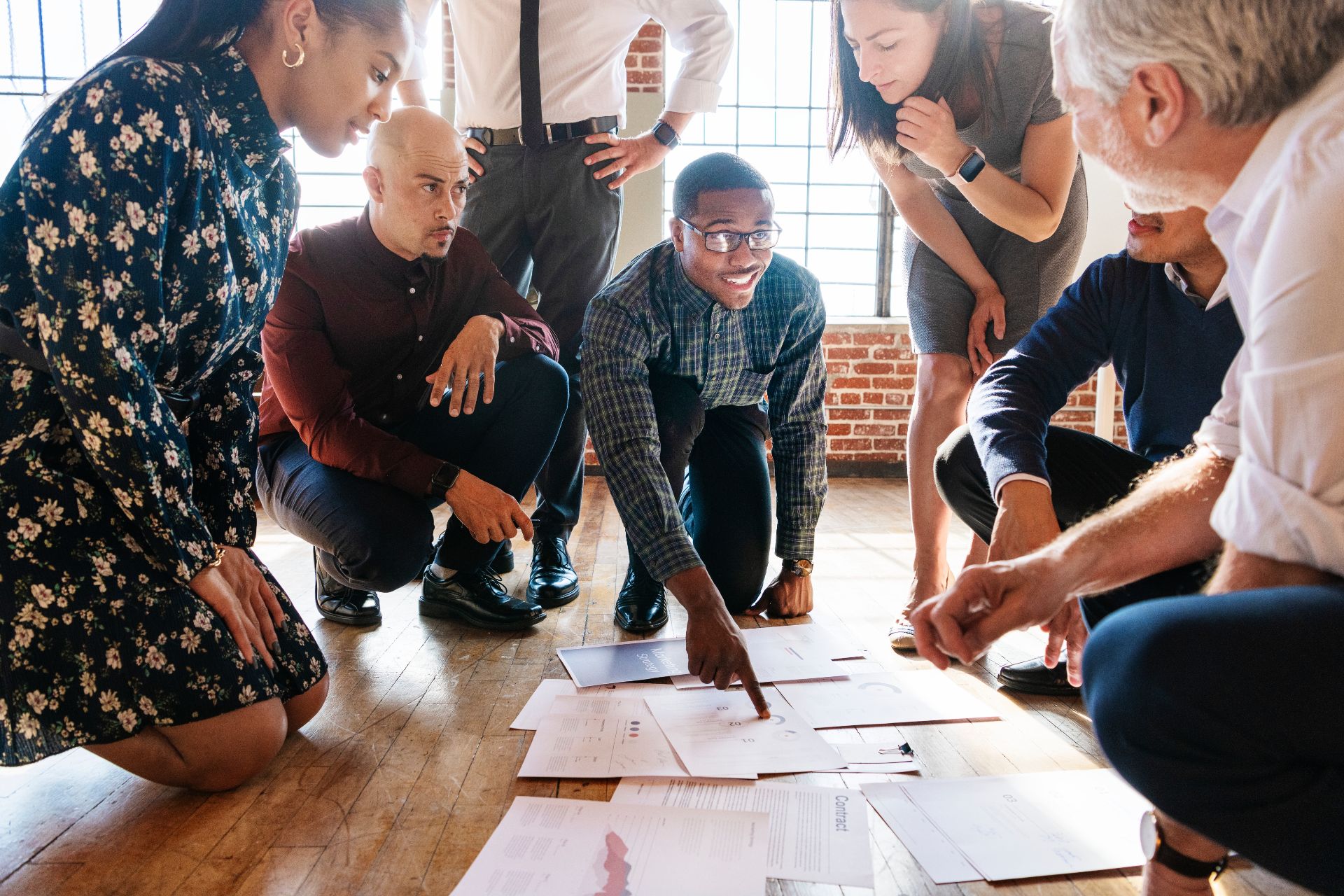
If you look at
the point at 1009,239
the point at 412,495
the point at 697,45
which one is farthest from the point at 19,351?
the point at 697,45

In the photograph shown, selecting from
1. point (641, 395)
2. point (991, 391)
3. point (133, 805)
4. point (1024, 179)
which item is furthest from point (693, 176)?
point (133, 805)

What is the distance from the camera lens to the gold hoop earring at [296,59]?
1.44 metres

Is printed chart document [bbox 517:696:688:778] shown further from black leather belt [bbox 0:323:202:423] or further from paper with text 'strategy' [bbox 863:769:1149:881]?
black leather belt [bbox 0:323:202:423]

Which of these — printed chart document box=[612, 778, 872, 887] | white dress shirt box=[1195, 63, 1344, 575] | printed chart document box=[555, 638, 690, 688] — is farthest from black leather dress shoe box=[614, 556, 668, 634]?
white dress shirt box=[1195, 63, 1344, 575]

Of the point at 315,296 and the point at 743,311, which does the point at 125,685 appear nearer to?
the point at 315,296

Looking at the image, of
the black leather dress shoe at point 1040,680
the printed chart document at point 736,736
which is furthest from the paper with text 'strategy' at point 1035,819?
the black leather dress shoe at point 1040,680

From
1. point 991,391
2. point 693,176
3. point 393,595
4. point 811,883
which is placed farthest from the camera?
point 393,595

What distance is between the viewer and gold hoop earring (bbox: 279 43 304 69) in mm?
1444

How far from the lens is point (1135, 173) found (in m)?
0.93

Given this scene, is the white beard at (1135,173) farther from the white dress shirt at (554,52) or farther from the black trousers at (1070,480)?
the white dress shirt at (554,52)

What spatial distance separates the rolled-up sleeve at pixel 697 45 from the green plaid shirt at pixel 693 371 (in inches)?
31.6

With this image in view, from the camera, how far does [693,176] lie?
215 centimetres

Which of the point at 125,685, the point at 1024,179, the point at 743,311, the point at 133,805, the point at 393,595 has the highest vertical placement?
the point at 1024,179

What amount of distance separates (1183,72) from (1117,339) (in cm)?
96
